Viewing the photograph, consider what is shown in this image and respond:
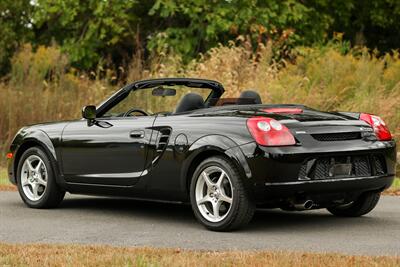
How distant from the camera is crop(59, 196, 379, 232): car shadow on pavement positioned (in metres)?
8.90

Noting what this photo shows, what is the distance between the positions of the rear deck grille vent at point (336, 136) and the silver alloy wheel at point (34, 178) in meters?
3.33

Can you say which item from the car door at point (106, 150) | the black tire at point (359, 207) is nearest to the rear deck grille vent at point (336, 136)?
the black tire at point (359, 207)

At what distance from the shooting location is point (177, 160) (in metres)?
8.70

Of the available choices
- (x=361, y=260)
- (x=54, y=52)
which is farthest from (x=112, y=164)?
(x=54, y=52)

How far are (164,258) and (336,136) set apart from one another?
2.37 m

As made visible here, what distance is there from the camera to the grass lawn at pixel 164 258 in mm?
6531

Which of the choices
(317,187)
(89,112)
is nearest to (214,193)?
(317,187)

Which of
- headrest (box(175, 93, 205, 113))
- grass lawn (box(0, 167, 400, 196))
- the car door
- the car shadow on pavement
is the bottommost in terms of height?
grass lawn (box(0, 167, 400, 196))

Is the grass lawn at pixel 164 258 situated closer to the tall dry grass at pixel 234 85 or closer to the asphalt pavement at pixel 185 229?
the asphalt pavement at pixel 185 229

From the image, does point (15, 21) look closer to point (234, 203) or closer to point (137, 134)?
point (137, 134)

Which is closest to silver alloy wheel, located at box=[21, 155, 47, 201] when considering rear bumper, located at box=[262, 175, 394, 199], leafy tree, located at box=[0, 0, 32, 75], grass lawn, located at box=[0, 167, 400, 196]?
grass lawn, located at box=[0, 167, 400, 196]

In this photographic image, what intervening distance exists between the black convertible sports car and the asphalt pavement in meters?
0.24

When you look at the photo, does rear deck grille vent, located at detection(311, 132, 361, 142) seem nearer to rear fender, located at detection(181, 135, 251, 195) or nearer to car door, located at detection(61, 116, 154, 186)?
rear fender, located at detection(181, 135, 251, 195)

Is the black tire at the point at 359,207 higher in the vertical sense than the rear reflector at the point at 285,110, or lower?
lower
